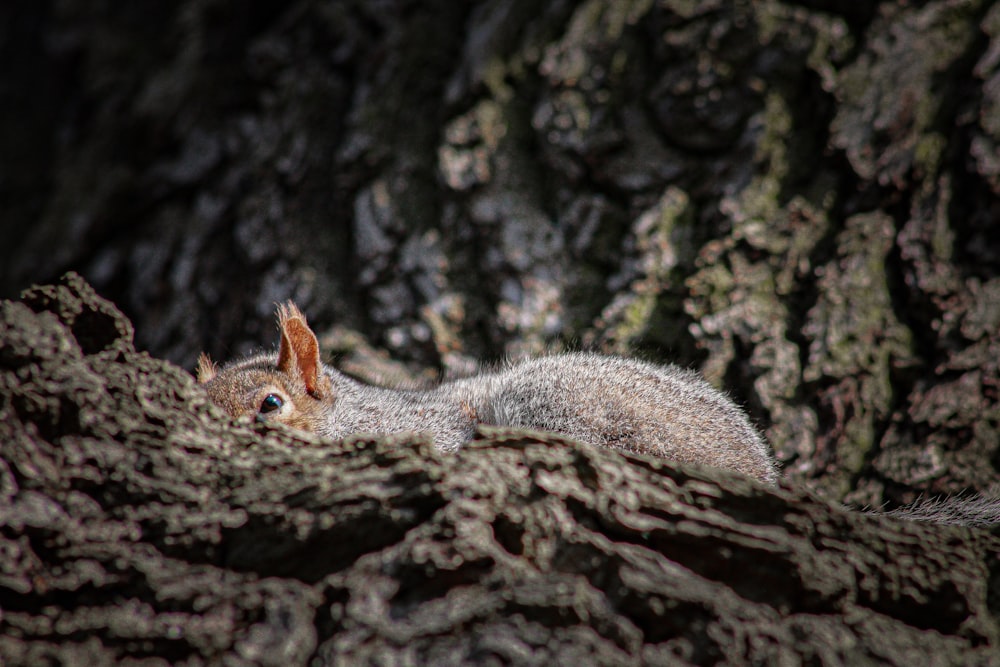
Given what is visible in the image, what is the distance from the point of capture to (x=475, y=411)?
9.07ft

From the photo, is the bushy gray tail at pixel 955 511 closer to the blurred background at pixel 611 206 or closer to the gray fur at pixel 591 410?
the blurred background at pixel 611 206

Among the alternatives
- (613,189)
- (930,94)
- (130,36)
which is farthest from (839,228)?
(130,36)

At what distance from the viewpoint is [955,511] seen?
2.13m

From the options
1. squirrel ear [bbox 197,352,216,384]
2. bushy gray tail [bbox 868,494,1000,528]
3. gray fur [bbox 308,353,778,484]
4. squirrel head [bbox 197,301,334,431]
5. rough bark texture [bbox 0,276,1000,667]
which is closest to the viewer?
rough bark texture [bbox 0,276,1000,667]

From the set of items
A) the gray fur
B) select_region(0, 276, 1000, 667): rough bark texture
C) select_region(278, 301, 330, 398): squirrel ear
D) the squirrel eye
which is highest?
select_region(278, 301, 330, 398): squirrel ear

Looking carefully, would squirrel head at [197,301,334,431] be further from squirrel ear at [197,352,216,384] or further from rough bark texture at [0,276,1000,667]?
rough bark texture at [0,276,1000,667]

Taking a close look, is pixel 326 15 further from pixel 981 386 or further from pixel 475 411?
pixel 981 386

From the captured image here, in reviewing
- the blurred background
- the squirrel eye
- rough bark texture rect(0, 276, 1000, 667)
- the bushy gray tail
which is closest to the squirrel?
the squirrel eye

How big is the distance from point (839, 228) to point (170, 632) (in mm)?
2391

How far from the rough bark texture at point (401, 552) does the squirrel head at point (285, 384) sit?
3.11ft

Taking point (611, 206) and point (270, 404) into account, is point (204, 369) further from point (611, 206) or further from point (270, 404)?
point (611, 206)

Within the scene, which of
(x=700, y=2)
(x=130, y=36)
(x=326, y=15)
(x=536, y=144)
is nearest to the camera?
(x=700, y=2)

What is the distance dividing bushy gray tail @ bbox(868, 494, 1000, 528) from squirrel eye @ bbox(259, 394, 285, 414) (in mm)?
1877

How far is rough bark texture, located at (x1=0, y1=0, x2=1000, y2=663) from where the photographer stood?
139cm
